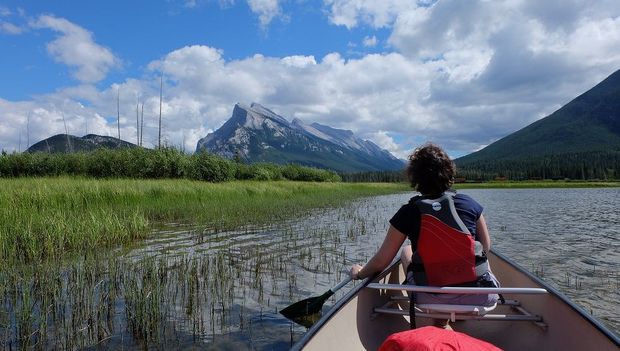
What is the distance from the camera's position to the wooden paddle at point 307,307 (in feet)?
18.8

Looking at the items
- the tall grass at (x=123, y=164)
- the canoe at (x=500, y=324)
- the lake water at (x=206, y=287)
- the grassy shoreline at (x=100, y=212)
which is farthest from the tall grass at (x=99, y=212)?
the canoe at (x=500, y=324)

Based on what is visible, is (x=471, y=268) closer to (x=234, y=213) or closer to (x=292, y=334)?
(x=292, y=334)

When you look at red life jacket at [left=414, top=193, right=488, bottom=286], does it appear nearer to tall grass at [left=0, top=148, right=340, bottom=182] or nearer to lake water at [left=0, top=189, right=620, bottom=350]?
lake water at [left=0, top=189, right=620, bottom=350]

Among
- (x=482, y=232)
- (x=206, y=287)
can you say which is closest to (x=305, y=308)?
(x=206, y=287)

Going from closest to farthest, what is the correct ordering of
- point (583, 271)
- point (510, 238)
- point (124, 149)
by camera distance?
point (583, 271)
point (510, 238)
point (124, 149)

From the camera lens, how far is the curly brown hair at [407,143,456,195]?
13.9 feet

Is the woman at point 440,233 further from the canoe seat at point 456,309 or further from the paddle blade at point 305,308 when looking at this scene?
the paddle blade at point 305,308

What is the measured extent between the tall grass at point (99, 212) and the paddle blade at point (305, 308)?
5.33 metres

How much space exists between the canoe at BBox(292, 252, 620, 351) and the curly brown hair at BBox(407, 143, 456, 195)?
45.1 inches

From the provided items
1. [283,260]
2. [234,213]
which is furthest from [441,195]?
[234,213]

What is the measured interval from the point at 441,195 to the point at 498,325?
86.7 inches

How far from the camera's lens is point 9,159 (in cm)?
3266

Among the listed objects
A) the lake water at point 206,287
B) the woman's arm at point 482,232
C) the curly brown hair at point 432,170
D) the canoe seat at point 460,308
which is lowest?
the lake water at point 206,287

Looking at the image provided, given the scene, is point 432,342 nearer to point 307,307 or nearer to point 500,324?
point 500,324
